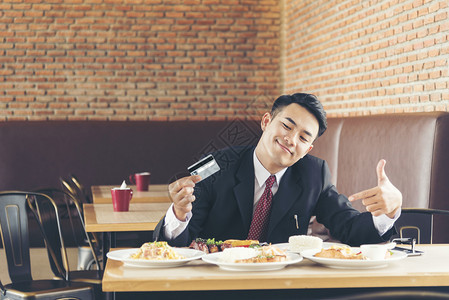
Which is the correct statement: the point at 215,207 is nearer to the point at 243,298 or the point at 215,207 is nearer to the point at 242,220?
the point at 242,220

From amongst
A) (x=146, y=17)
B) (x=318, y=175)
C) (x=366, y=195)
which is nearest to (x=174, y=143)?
(x=146, y=17)

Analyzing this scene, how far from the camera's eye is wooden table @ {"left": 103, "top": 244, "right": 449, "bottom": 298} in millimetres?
1391

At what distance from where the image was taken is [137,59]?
6652 millimetres

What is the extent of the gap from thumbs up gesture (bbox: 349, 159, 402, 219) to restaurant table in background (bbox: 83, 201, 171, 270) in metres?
1.17

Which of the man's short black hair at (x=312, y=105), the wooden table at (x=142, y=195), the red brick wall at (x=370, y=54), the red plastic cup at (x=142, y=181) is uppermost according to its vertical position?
the red brick wall at (x=370, y=54)

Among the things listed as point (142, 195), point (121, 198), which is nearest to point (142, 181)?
point (142, 195)

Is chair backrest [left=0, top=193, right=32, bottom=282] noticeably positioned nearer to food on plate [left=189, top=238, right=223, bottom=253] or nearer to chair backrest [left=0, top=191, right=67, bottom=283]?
chair backrest [left=0, top=191, right=67, bottom=283]

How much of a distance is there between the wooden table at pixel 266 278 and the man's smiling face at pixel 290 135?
588 mm

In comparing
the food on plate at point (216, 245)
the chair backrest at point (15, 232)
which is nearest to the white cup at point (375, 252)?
the food on plate at point (216, 245)

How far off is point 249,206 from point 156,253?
681 mm

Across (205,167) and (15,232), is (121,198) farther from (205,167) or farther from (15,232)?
(205,167)

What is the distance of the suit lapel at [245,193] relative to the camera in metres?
2.18

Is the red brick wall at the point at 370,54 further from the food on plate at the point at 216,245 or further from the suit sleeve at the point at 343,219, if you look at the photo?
the food on plate at the point at 216,245

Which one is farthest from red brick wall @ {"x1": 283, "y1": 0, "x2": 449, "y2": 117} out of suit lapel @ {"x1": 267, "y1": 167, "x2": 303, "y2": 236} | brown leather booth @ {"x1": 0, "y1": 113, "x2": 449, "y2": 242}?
suit lapel @ {"x1": 267, "y1": 167, "x2": 303, "y2": 236}
